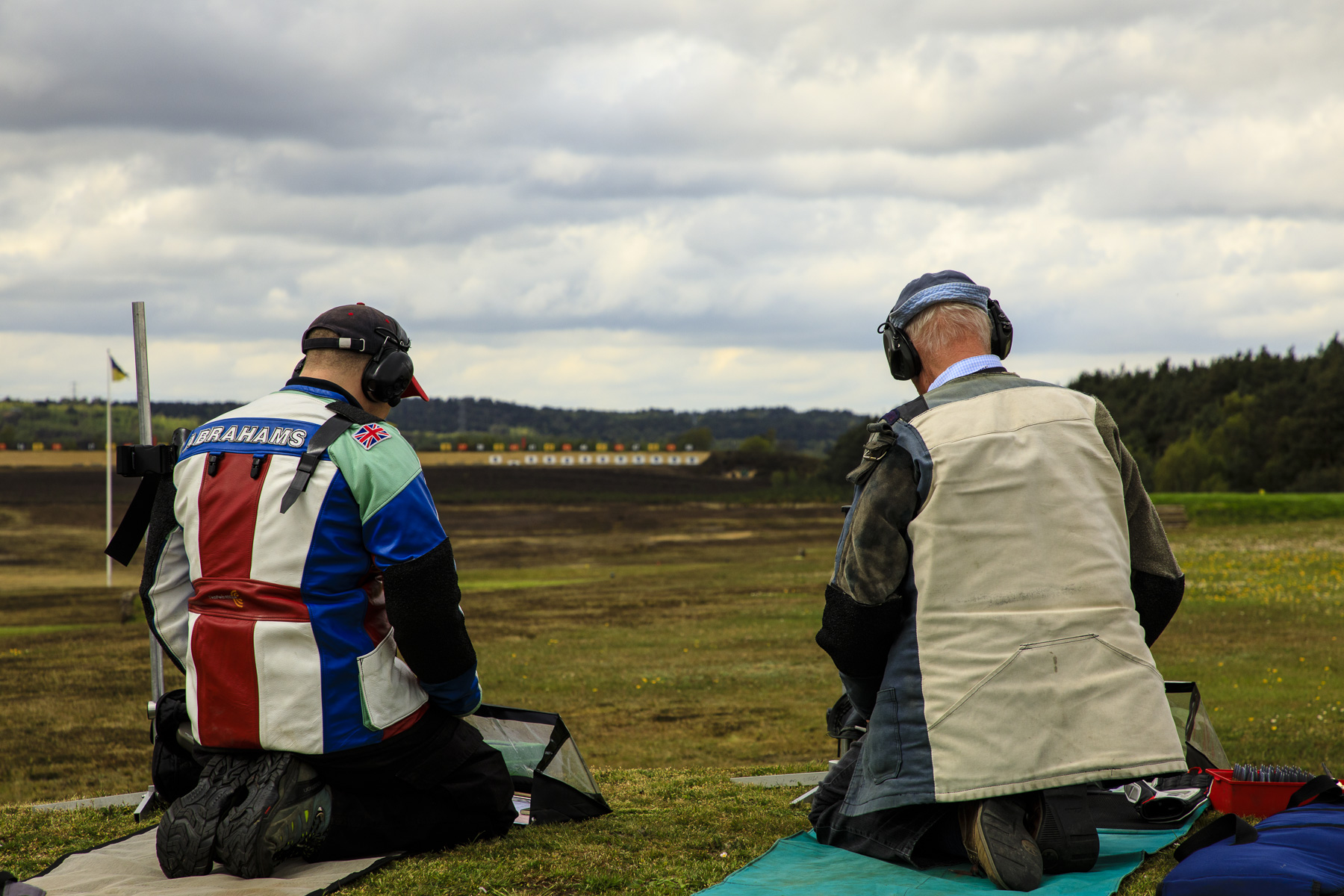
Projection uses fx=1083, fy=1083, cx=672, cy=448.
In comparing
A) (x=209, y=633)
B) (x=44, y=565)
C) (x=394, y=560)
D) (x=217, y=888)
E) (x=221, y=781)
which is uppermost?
(x=394, y=560)

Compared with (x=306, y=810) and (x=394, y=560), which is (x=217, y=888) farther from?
(x=394, y=560)

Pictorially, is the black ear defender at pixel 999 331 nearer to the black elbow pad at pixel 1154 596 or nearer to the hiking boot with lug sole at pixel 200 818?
the black elbow pad at pixel 1154 596

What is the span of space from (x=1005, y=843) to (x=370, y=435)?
2609 mm

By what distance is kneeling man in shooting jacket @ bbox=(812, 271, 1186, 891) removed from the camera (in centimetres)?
346

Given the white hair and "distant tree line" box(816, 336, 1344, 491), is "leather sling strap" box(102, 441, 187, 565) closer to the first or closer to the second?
the white hair

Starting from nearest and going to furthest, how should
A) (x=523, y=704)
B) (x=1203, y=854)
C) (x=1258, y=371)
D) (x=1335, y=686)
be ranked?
(x=1203, y=854) → (x=1335, y=686) → (x=523, y=704) → (x=1258, y=371)

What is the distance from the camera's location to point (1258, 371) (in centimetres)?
8319

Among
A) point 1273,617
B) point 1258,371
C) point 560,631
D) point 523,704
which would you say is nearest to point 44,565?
point 560,631

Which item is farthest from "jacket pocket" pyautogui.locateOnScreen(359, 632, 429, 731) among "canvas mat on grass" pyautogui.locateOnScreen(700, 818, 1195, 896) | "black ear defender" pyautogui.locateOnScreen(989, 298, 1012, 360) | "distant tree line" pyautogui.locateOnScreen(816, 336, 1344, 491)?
"distant tree line" pyautogui.locateOnScreen(816, 336, 1344, 491)

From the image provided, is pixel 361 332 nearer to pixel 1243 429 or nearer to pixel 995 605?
pixel 995 605

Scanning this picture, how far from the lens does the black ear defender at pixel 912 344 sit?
4062mm

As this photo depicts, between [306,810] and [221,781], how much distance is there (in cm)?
33

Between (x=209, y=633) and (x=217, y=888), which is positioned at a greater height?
(x=209, y=633)

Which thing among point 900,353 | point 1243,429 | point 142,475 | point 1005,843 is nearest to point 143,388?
point 142,475
